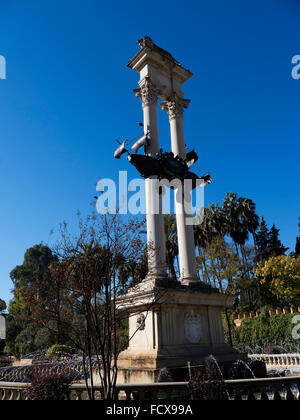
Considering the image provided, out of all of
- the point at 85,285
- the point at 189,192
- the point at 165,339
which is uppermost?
the point at 189,192

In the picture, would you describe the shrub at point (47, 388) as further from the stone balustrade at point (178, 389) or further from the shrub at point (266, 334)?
the shrub at point (266, 334)

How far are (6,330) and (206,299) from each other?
1669 inches

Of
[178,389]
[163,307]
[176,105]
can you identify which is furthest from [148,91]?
[178,389]

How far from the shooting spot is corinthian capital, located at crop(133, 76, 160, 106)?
604 inches

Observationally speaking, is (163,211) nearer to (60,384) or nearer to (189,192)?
(189,192)

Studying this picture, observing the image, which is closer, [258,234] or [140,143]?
[140,143]

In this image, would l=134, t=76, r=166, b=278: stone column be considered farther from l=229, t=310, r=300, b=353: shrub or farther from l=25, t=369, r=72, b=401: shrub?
l=229, t=310, r=300, b=353: shrub

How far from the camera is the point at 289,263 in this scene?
34750 millimetres

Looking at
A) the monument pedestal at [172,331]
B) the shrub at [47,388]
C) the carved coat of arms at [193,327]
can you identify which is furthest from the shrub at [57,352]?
the shrub at [47,388]

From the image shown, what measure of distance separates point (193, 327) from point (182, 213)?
488 centimetres

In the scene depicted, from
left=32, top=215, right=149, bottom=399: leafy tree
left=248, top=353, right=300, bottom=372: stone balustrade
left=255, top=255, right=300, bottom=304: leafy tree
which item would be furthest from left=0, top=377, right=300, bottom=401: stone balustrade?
left=255, top=255, right=300, bottom=304: leafy tree

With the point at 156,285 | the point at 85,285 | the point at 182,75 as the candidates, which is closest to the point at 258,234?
the point at 182,75

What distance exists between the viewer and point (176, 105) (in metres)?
16.8

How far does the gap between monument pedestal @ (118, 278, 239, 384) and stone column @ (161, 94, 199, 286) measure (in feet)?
2.97
